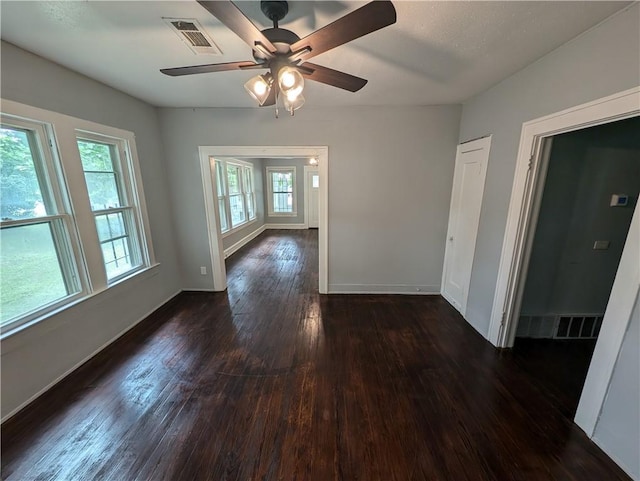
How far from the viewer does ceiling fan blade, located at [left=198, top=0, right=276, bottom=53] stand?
36.2 inches

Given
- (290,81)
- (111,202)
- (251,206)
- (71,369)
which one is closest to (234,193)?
(251,206)

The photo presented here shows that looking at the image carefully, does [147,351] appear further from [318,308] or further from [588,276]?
[588,276]

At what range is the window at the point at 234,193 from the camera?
5.31 metres

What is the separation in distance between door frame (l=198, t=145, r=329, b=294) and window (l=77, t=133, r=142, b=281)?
869mm

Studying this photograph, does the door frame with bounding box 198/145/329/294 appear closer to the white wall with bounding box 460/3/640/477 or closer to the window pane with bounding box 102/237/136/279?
the window pane with bounding box 102/237/136/279

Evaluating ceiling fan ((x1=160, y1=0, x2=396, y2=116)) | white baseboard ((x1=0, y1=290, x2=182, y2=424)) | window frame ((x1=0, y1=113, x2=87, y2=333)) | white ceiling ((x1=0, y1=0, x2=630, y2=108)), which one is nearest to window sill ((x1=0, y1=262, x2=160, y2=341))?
window frame ((x1=0, y1=113, x2=87, y2=333))

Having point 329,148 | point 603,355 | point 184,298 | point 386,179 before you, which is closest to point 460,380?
point 603,355

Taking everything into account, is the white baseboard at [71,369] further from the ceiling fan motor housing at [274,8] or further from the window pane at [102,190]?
the ceiling fan motor housing at [274,8]

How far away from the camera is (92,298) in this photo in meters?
2.32

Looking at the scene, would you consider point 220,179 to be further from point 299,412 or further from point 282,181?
point 299,412

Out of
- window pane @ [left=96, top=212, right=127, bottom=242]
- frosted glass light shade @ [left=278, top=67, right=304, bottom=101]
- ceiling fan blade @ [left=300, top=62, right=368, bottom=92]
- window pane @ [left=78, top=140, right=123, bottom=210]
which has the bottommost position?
window pane @ [left=96, top=212, right=127, bottom=242]

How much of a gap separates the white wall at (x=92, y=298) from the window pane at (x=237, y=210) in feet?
8.23

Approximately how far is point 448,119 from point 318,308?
2.94 meters

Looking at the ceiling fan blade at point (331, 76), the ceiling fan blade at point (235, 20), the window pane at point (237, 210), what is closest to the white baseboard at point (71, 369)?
the ceiling fan blade at point (235, 20)
